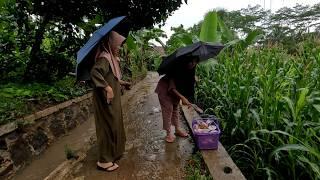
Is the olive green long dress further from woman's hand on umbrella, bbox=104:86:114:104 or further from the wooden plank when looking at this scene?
the wooden plank

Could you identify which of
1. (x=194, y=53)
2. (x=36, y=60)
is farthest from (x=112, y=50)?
(x=36, y=60)

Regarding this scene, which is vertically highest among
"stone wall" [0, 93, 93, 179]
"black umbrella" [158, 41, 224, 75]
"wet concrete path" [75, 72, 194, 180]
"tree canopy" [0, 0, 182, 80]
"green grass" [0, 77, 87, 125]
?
"tree canopy" [0, 0, 182, 80]

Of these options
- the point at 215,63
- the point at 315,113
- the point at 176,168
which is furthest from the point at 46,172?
the point at 215,63

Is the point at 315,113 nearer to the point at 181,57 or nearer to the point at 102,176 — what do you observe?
the point at 181,57

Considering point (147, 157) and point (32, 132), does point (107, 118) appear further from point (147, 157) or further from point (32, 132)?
point (32, 132)

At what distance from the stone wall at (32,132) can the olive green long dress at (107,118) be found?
1355 millimetres

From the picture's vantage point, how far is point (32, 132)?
5.19 metres

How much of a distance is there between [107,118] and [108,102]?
0.86 feet

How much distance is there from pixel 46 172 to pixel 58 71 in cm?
331

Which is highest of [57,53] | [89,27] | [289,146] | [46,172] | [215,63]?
[89,27]

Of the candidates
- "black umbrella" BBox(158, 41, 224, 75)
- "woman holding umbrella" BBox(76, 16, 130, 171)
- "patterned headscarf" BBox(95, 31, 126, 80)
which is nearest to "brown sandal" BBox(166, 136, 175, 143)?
"woman holding umbrella" BBox(76, 16, 130, 171)

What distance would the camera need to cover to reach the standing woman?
156 inches

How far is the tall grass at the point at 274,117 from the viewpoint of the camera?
10.7ft

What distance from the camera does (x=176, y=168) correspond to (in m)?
4.19
